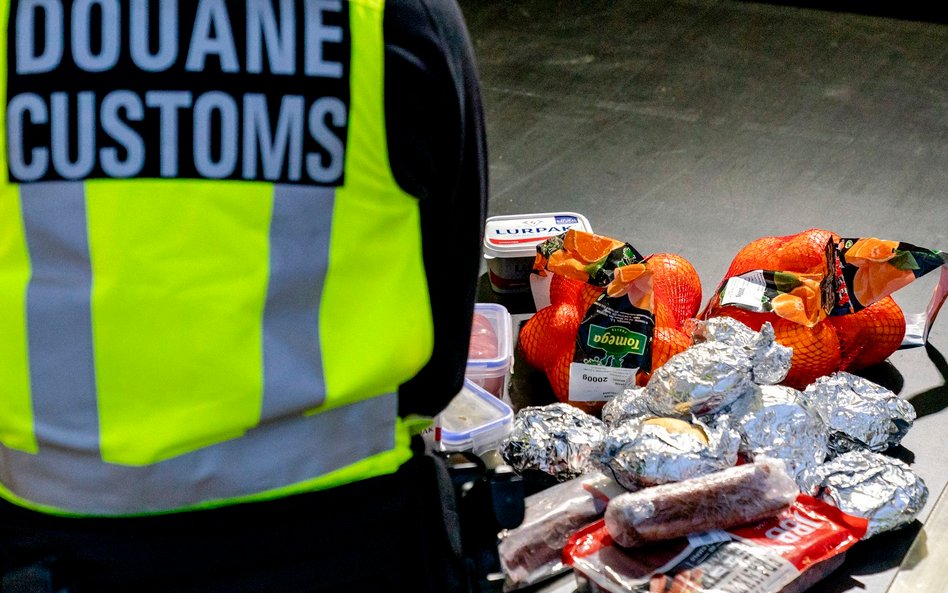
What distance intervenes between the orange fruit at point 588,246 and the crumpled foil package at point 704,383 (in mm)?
352

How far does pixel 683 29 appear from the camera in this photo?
15.3 feet

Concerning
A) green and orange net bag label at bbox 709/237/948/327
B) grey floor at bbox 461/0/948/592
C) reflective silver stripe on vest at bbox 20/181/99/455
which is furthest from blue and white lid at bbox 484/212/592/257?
reflective silver stripe on vest at bbox 20/181/99/455

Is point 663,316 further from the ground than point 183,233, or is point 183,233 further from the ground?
point 183,233

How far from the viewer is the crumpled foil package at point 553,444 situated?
2168 millimetres

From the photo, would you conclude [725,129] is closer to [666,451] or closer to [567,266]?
[567,266]

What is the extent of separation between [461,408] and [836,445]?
78 cm

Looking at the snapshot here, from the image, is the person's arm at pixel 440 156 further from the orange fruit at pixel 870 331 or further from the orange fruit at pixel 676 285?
the orange fruit at pixel 870 331

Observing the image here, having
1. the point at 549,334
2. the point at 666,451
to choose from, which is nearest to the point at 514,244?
the point at 549,334

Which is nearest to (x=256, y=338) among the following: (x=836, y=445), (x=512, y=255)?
(x=836, y=445)

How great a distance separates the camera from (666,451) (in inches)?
78.0

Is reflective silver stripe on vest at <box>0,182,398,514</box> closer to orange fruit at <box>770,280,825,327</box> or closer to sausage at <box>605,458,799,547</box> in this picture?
sausage at <box>605,458,799,547</box>

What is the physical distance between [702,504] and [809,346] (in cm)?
66

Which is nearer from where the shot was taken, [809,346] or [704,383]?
[704,383]

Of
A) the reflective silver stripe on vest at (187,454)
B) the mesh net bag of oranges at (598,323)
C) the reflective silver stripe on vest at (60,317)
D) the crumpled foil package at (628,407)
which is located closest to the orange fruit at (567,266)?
the mesh net bag of oranges at (598,323)
